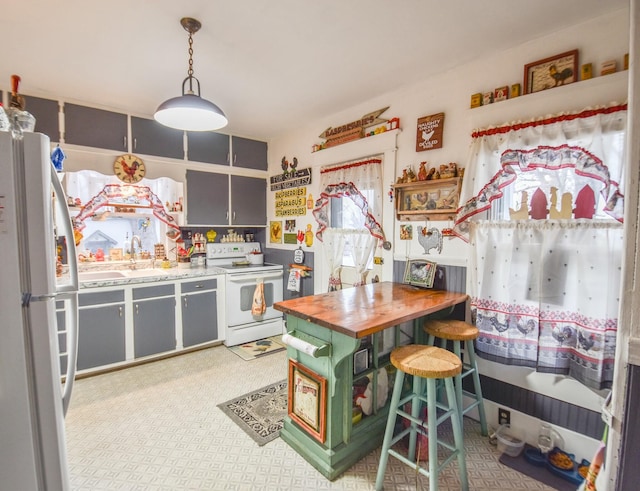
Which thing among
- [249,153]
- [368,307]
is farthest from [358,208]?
[249,153]

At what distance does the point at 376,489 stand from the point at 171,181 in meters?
3.39

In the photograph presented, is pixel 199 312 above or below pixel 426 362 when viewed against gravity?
below

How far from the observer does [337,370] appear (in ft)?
5.74

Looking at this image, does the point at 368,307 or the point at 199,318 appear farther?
the point at 199,318

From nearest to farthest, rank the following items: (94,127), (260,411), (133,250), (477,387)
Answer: (477,387) < (260,411) < (94,127) < (133,250)

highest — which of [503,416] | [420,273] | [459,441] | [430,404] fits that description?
[420,273]

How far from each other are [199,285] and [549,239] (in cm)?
312

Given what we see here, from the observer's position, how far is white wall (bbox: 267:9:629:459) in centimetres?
176

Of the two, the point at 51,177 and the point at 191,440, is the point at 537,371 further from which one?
the point at 51,177

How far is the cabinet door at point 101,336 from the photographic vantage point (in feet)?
9.15

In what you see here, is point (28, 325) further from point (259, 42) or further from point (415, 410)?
point (259, 42)

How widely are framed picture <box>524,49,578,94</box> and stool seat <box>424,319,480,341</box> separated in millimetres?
1547

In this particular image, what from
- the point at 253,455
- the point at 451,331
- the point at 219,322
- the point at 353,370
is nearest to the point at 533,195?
the point at 451,331

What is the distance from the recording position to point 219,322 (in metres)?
3.62
